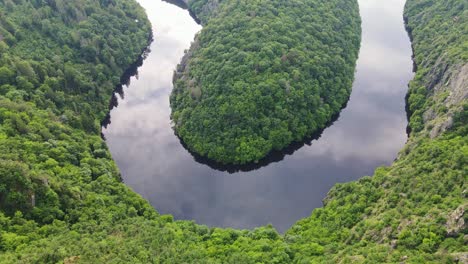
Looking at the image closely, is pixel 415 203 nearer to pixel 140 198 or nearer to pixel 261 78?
pixel 140 198

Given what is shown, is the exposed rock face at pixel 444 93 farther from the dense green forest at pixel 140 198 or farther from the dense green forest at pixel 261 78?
the dense green forest at pixel 261 78

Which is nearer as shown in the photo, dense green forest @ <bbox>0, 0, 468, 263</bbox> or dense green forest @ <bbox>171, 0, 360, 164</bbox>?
dense green forest @ <bbox>0, 0, 468, 263</bbox>

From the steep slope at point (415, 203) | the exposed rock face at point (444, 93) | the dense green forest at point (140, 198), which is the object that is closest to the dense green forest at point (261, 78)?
the dense green forest at point (140, 198)

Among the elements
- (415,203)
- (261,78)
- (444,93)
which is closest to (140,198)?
(261,78)

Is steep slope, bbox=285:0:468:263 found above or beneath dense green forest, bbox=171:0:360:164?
beneath

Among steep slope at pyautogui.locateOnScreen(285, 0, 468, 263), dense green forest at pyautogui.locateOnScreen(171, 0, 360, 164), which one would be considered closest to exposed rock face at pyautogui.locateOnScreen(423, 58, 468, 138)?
steep slope at pyautogui.locateOnScreen(285, 0, 468, 263)

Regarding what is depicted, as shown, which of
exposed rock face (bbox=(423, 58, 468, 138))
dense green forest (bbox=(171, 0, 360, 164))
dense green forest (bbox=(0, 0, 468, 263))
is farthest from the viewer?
dense green forest (bbox=(171, 0, 360, 164))

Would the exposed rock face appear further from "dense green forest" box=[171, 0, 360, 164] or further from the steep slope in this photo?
"dense green forest" box=[171, 0, 360, 164]
